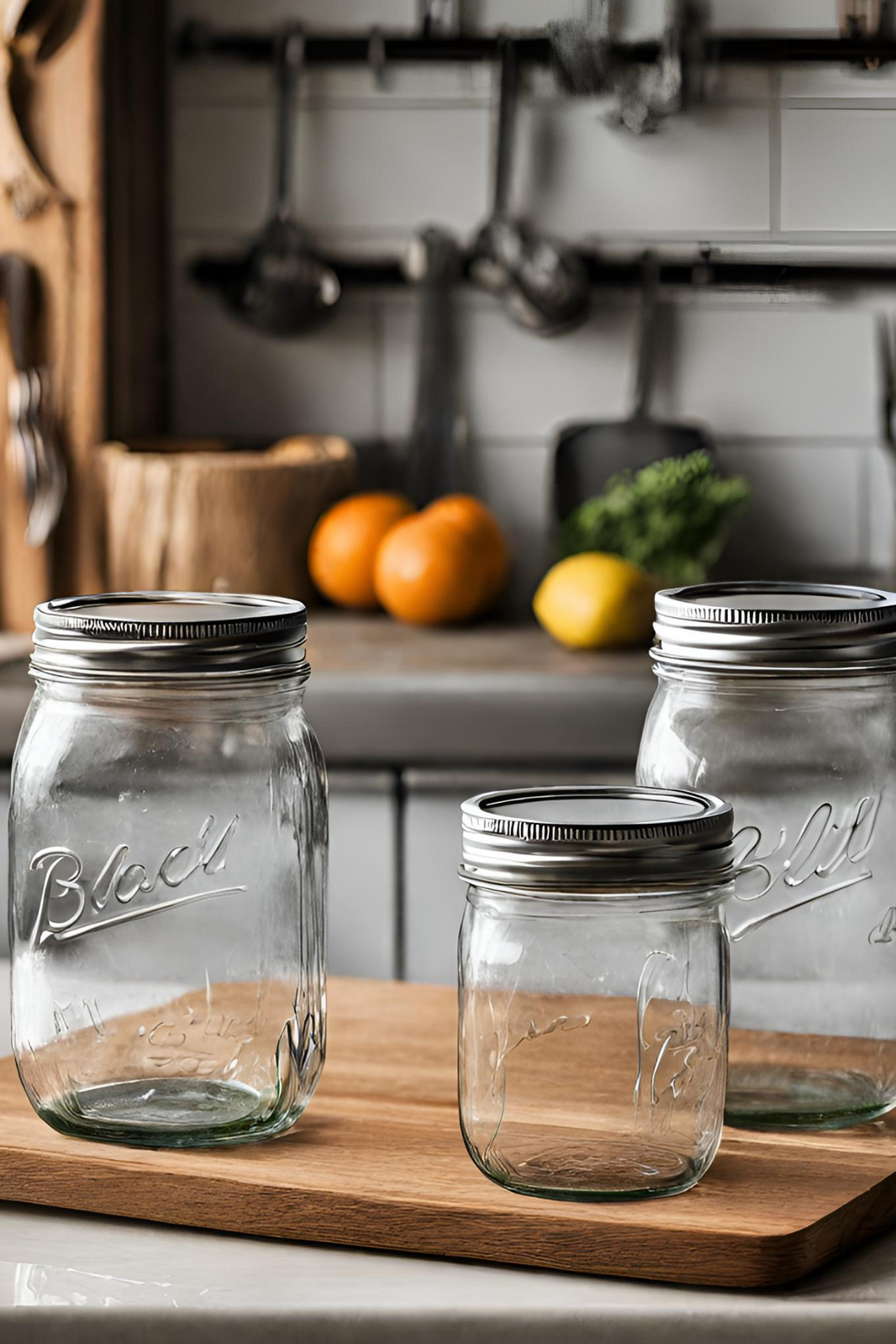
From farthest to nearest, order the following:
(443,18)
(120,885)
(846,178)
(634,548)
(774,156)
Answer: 1. (443,18)
2. (634,548)
3. (774,156)
4. (846,178)
5. (120,885)

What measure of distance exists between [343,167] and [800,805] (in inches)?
59.4

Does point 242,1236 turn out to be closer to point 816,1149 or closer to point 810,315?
point 816,1149

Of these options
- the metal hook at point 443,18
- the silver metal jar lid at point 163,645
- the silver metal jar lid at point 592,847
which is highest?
the metal hook at point 443,18

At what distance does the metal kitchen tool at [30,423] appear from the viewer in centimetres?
171

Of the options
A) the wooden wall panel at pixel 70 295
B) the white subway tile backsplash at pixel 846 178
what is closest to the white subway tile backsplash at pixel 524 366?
the wooden wall panel at pixel 70 295

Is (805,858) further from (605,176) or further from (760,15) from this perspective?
(605,176)

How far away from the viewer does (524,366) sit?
1898 millimetres

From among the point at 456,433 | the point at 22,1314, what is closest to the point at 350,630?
the point at 456,433

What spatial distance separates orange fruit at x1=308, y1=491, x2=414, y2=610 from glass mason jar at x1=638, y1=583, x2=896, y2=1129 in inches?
47.0

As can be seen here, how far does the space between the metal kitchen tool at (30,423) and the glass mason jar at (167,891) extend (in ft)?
4.07

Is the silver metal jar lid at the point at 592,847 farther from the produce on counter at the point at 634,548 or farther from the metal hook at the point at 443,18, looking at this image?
the metal hook at the point at 443,18

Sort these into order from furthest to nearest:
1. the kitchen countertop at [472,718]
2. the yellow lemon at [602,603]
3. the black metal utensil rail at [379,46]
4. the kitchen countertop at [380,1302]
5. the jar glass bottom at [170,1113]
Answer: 1. the black metal utensil rail at [379,46]
2. the yellow lemon at [602,603]
3. the kitchen countertop at [472,718]
4. the jar glass bottom at [170,1113]
5. the kitchen countertop at [380,1302]

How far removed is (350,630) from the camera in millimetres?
1696

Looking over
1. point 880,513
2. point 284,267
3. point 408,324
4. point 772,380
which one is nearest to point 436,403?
point 408,324
